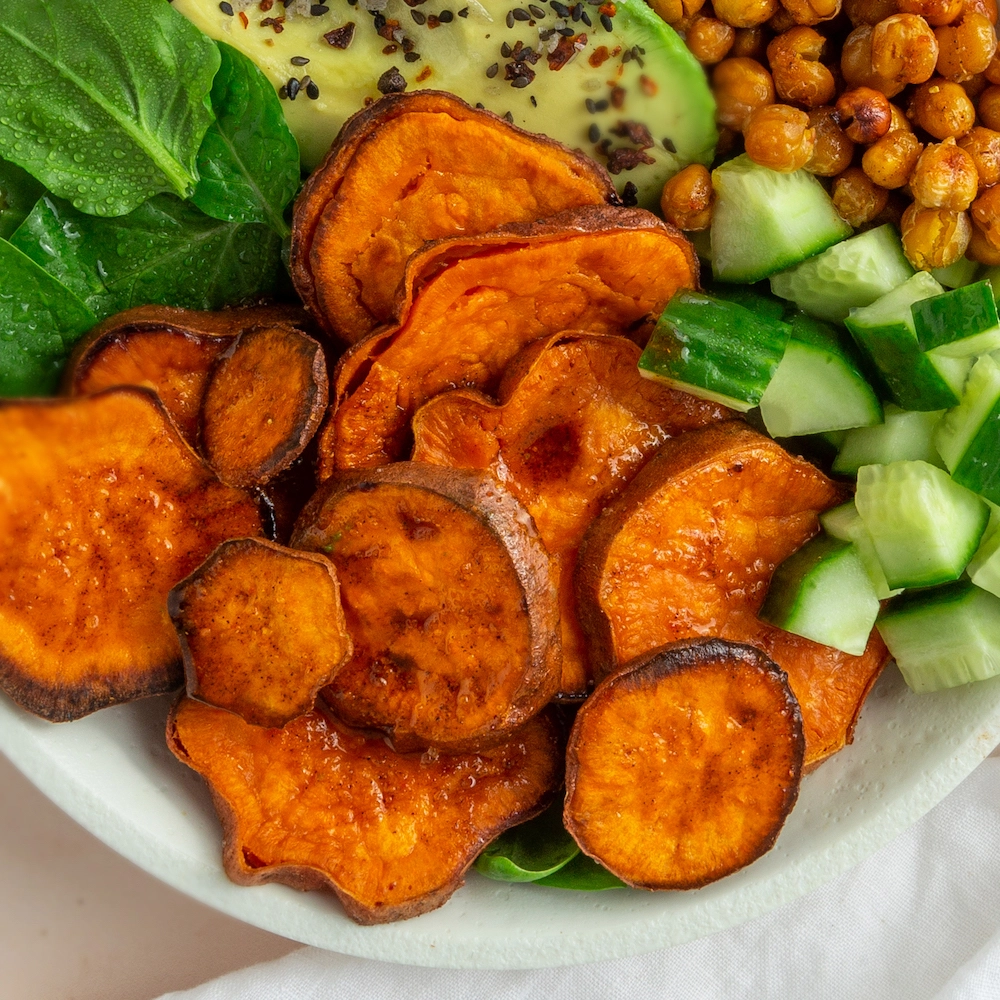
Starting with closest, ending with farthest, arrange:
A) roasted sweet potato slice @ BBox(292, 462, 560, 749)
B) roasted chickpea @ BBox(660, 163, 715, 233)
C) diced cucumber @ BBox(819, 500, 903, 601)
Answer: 1. roasted sweet potato slice @ BBox(292, 462, 560, 749)
2. diced cucumber @ BBox(819, 500, 903, 601)
3. roasted chickpea @ BBox(660, 163, 715, 233)

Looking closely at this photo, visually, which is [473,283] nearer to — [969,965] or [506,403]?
[506,403]

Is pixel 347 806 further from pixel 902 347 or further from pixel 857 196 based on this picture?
pixel 857 196

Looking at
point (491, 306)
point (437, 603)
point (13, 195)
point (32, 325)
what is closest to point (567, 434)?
point (491, 306)

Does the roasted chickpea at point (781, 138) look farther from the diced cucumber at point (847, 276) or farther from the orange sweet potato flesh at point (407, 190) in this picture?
the orange sweet potato flesh at point (407, 190)

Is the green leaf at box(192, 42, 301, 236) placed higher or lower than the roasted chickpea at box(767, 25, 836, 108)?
lower

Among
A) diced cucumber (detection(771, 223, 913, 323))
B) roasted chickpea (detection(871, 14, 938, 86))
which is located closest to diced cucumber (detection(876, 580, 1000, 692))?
diced cucumber (detection(771, 223, 913, 323))

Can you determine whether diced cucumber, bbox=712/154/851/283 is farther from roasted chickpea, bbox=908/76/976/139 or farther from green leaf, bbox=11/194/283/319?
green leaf, bbox=11/194/283/319

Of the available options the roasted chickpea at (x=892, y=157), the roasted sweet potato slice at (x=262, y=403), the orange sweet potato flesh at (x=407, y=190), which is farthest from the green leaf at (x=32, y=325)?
the roasted chickpea at (x=892, y=157)
